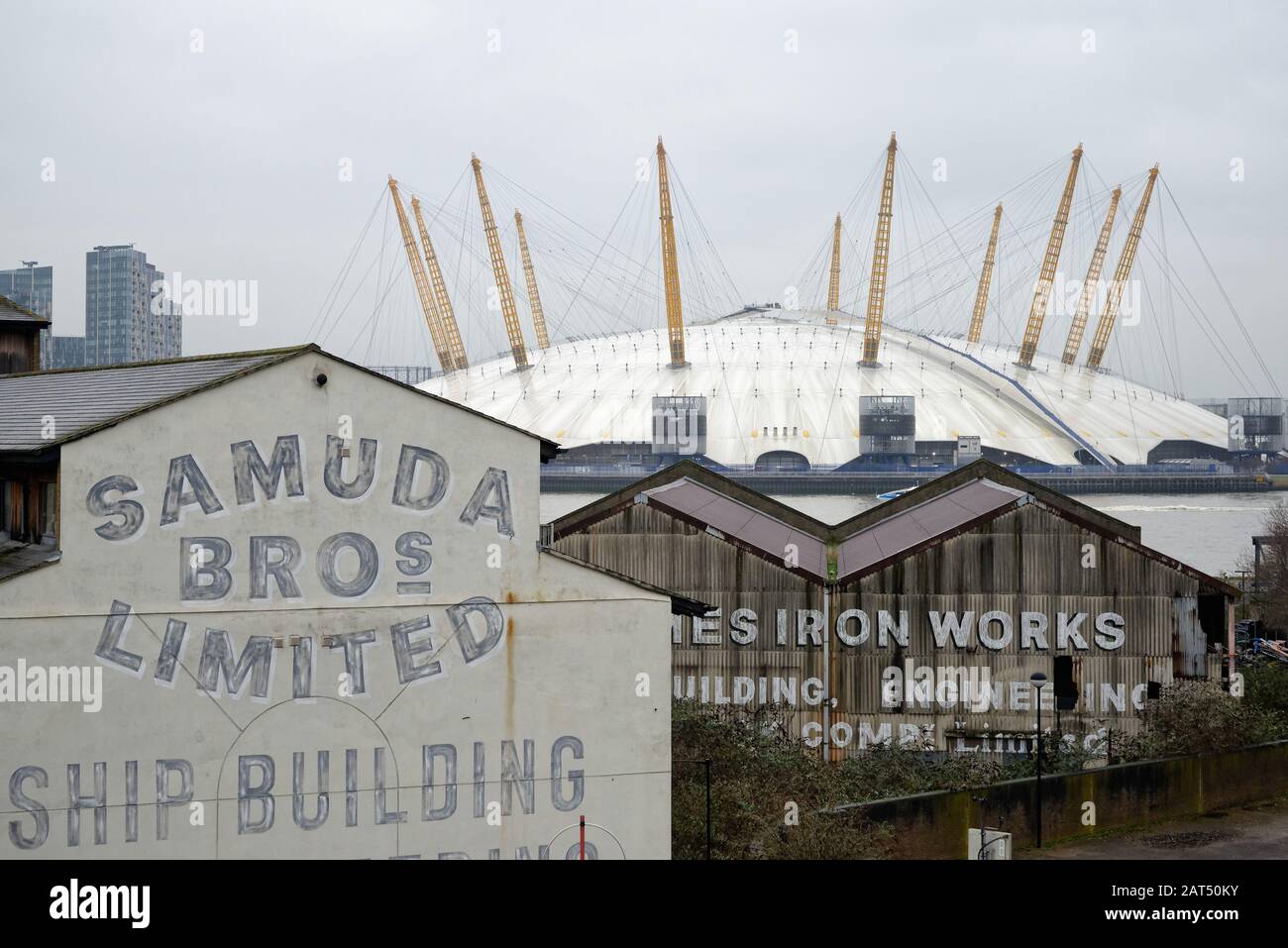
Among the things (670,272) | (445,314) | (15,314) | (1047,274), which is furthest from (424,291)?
(15,314)

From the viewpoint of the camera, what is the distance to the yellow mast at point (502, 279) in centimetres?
14225

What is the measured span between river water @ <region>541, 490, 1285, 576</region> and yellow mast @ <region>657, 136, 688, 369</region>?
18.3 metres

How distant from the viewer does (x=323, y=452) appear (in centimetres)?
1722

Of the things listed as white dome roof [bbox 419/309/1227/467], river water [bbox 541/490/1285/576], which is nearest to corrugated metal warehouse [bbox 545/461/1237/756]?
river water [bbox 541/490/1285/576]

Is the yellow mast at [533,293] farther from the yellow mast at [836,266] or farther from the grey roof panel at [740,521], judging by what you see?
the grey roof panel at [740,521]

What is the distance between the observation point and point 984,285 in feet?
539

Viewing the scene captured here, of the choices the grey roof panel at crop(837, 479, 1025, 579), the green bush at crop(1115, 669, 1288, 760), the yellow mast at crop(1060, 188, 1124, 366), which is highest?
the yellow mast at crop(1060, 188, 1124, 366)

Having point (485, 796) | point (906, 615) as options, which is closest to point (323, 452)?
point (485, 796)

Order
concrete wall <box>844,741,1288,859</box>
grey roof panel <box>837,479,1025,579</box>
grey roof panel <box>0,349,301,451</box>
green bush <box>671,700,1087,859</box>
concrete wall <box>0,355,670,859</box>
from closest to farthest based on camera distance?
concrete wall <box>0,355,670,859</box> → grey roof panel <box>0,349,301,451</box> → green bush <box>671,700,1087,859</box> → concrete wall <box>844,741,1288,859</box> → grey roof panel <box>837,479,1025,579</box>

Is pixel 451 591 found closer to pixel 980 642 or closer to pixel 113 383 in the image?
pixel 113 383

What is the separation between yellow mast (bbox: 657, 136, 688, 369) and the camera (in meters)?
134

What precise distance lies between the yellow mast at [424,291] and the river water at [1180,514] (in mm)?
20561

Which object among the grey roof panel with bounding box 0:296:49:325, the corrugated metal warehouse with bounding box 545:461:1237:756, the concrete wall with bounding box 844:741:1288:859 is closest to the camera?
the concrete wall with bounding box 844:741:1288:859

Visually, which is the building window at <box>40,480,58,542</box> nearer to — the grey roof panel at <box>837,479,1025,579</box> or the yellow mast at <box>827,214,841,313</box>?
the grey roof panel at <box>837,479,1025,579</box>
